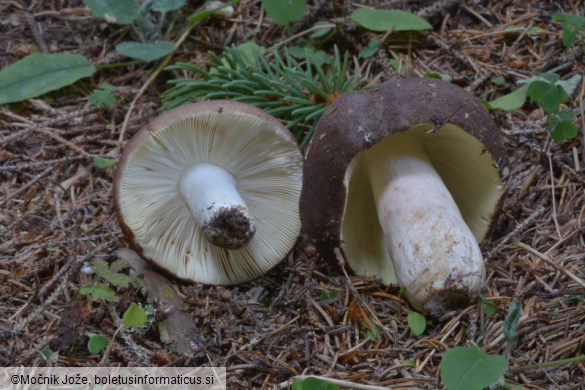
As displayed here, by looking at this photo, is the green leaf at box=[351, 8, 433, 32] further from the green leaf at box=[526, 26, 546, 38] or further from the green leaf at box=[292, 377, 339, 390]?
the green leaf at box=[292, 377, 339, 390]

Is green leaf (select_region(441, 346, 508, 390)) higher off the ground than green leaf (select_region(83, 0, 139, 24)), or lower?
lower

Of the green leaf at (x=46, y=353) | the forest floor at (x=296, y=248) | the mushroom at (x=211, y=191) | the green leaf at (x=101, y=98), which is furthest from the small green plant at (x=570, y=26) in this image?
the green leaf at (x=46, y=353)

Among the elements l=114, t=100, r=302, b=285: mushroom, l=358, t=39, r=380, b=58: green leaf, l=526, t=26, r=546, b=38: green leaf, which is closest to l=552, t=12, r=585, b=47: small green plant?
l=526, t=26, r=546, b=38: green leaf

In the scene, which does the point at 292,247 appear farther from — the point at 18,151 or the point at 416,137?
the point at 18,151

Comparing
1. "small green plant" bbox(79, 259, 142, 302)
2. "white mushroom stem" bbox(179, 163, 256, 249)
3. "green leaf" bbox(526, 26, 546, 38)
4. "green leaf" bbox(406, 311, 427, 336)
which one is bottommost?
"green leaf" bbox(406, 311, 427, 336)

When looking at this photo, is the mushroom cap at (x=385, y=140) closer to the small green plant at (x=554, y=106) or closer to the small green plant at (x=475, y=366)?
the small green plant at (x=554, y=106)

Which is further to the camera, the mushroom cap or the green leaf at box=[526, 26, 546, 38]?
the green leaf at box=[526, 26, 546, 38]

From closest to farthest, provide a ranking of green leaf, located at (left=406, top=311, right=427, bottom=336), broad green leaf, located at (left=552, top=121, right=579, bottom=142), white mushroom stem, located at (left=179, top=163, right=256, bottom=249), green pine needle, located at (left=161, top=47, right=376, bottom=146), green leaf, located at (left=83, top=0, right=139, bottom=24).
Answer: green leaf, located at (left=406, top=311, right=427, bottom=336) → white mushroom stem, located at (left=179, top=163, right=256, bottom=249) → broad green leaf, located at (left=552, top=121, right=579, bottom=142) → green pine needle, located at (left=161, top=47, right=376, bottom=146) → green leaf, located at (left=83, top=0, right=139, bottom=24)
